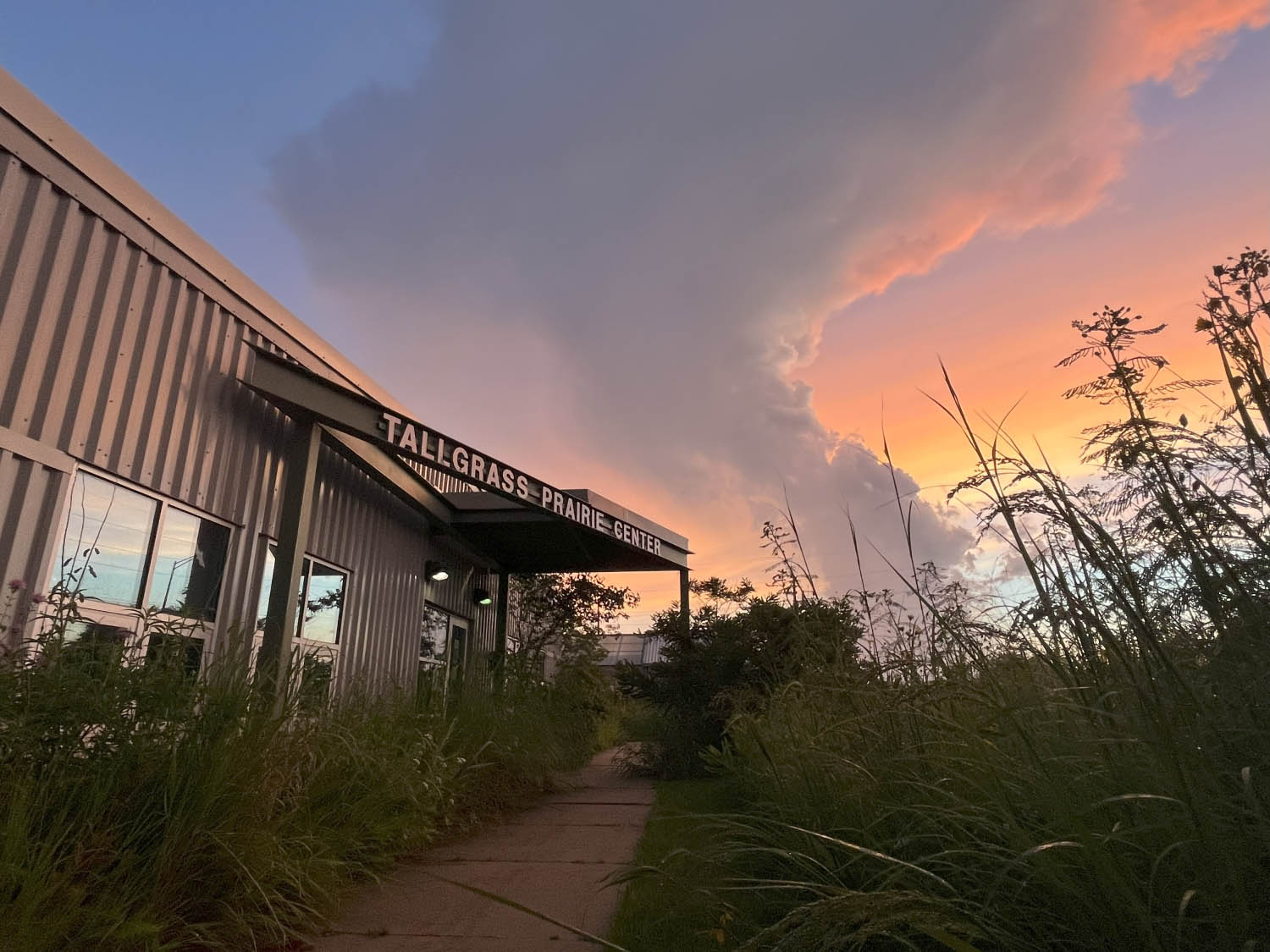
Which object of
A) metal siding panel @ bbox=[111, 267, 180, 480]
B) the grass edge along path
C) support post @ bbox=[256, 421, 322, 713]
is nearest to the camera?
the grass edge along path

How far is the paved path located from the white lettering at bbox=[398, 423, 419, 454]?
10.2 ft

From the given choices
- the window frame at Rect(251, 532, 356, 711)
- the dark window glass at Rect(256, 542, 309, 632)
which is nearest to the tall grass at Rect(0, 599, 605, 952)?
the window frame at Rect(251, 532, 356, 711)

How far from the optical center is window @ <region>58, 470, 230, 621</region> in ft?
14.7

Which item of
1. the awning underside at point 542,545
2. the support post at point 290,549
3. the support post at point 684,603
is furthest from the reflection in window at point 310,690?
the support post at point 684,603

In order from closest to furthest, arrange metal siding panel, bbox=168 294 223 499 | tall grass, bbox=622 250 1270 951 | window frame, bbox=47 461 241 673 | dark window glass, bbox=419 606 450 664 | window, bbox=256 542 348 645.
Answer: tall grass, bbox=622 250 1270 951 → window frame, bbox=47 461 241 673 → metal siding panel, bbox=168 294 223 499 → window, bbox=256 542 348 645 → dark window glass, bbox=419 606 450 664

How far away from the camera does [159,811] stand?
2.85m

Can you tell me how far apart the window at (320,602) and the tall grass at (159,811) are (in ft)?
10.4

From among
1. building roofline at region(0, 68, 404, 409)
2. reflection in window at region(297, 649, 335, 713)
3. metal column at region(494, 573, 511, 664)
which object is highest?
building roofline at region(0, 68, 404, 409)

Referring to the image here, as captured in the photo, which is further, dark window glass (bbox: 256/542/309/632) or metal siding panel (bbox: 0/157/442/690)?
dark window glass (bbox: 256/542/309/632)

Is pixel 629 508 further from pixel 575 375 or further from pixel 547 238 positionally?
pixel 547 238

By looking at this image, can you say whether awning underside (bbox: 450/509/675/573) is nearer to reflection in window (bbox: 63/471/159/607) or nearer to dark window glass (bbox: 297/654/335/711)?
dark window glass (bbox: 297/654/335/711)

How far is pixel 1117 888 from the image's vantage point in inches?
52.6

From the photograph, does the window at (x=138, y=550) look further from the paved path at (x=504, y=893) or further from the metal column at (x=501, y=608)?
the metal column at (x=501, y=608)

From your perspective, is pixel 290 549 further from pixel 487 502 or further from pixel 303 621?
pixel 487 502
